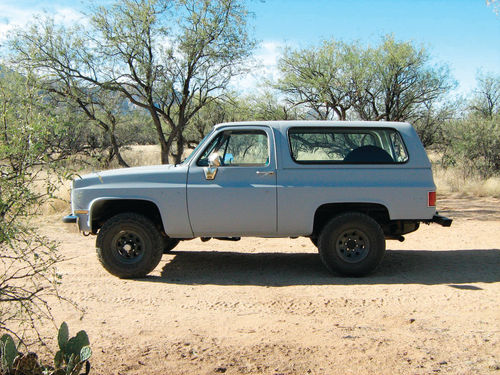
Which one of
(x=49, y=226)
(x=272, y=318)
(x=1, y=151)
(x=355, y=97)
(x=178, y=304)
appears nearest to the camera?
(x=1, y=151)

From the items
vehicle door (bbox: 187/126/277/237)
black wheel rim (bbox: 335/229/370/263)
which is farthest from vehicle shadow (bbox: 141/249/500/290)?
vehicle door (bbox: 187/126/277/237)

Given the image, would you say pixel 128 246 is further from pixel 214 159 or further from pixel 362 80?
pixel 362 80

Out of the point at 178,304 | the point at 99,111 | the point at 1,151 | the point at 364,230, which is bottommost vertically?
the point at 178,304

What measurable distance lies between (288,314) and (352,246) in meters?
A: 1.93

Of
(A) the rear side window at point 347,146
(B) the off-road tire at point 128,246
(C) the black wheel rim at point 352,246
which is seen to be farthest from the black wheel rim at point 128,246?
(C) the black wheel rim at point 352,246

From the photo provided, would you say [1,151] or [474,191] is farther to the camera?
[474,191]

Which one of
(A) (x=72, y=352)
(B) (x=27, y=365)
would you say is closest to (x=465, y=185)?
(A) (x=72, y=352)

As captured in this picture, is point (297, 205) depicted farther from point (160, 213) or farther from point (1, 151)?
point (1, 151)

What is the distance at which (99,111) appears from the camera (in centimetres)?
1616

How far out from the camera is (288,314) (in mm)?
5164

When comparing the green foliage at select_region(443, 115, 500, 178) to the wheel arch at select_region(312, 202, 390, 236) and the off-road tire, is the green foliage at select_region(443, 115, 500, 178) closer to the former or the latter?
the wheel arch at select_region(312, 202, 390, 236)

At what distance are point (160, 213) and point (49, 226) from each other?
5.38 meters

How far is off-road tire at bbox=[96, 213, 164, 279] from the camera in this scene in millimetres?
6645

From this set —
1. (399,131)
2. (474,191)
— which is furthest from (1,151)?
(474,191)
